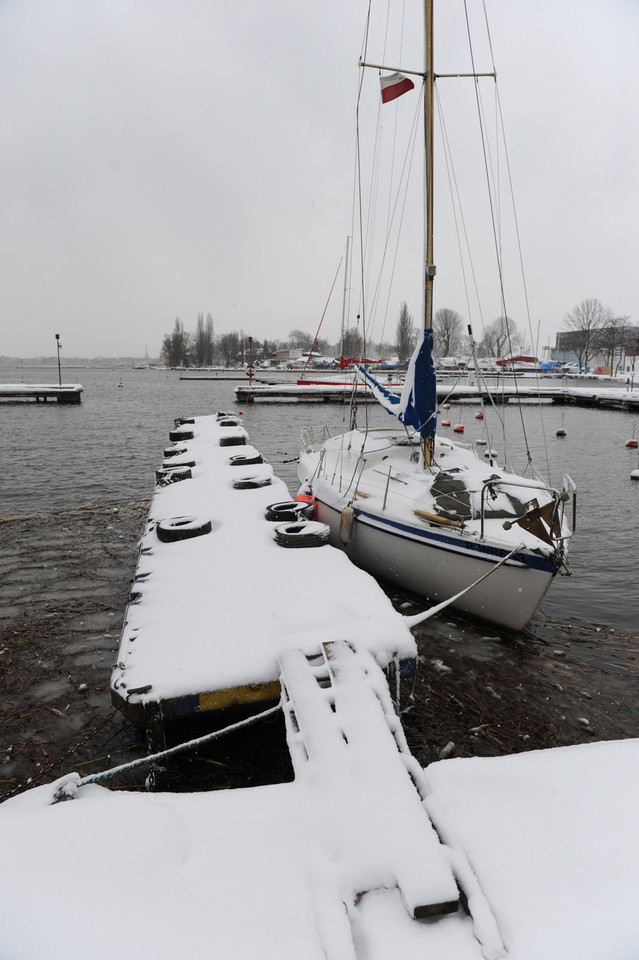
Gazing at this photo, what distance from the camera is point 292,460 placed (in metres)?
18.5

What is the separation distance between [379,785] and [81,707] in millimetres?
3846

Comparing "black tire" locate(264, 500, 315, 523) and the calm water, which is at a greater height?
"black tire" locate(264, 500, 315, 523)

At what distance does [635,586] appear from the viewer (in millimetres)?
9969

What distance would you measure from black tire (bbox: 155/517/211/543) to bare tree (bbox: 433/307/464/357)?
364ft

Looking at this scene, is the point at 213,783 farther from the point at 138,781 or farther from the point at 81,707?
the point at 81,707

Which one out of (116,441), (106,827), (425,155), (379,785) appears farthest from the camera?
(116,441)

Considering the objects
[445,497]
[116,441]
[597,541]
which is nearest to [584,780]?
[445,497]

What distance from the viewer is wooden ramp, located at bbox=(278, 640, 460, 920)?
2.63m

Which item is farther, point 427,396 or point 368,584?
point 427,396

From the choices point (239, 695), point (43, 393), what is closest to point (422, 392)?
point (239, 695)

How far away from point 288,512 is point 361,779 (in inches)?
199

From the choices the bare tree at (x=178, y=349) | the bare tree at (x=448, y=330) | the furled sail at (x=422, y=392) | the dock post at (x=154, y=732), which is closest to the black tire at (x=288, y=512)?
the furled sail at (x=422, y=392)

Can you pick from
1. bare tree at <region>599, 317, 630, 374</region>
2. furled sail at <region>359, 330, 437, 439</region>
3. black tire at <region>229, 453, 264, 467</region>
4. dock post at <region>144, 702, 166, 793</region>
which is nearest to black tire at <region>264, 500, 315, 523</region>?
furled sail at <region>359, 330, 437, 439</region>

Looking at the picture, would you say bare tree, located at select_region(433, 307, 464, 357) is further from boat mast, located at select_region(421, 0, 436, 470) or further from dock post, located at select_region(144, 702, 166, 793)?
dock post, located at select_region(144, 702, 166, 793)
